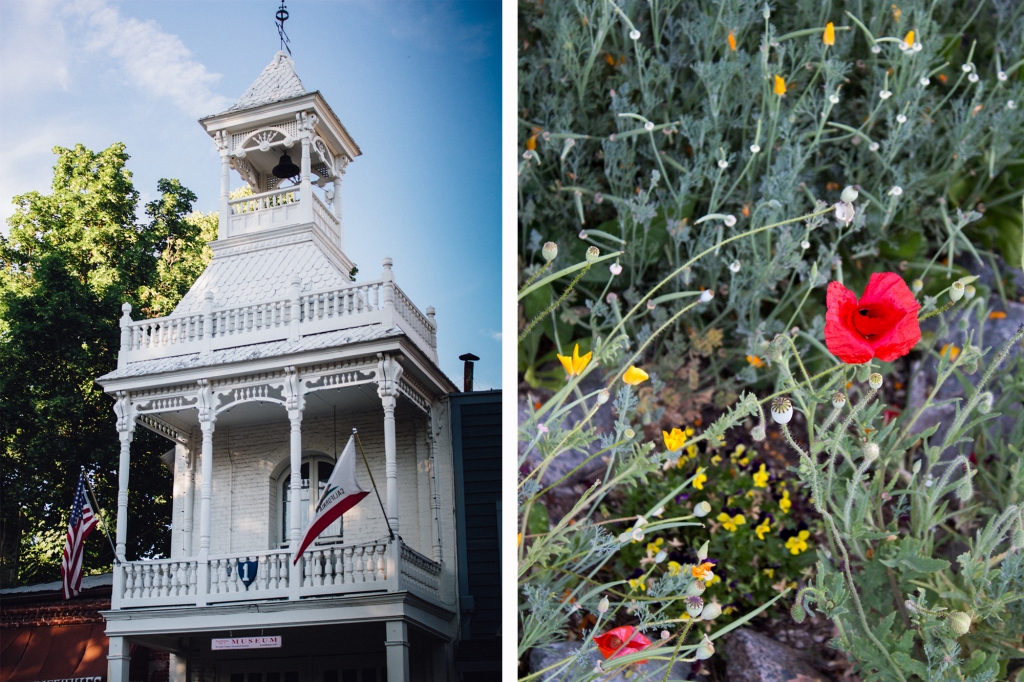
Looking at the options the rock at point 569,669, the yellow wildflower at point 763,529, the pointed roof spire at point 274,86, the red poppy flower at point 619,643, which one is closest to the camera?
the red poppy flower at point 619,643

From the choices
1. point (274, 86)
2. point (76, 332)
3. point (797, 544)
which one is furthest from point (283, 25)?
point (797, 544)

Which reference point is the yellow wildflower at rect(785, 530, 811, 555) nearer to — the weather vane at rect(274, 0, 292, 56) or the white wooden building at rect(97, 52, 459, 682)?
the white wooden building at rect(97, 52, 459, 682)

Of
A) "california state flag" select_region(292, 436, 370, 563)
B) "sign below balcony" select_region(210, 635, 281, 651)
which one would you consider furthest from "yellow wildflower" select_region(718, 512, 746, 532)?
"sign below balcony" select_region(210, 635, 281, 651)

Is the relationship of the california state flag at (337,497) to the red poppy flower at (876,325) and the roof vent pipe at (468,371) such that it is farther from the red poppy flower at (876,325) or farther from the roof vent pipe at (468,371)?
the red poppy flower at (876,325)

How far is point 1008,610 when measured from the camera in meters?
1.56

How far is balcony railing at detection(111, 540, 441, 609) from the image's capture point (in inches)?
51.2

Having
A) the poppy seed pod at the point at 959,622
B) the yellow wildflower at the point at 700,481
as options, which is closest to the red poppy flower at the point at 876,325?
the poppy seed pod at the point at 959,622

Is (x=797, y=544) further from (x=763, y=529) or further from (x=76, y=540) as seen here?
(x=76, y=540)

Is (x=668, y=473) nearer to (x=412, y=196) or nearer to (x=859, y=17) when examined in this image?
(x=412, y=196)

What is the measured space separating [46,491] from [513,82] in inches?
48.2

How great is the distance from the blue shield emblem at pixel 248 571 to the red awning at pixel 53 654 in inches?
10.7

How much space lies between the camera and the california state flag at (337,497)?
132 centimetres

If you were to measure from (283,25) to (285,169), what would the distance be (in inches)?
13.5

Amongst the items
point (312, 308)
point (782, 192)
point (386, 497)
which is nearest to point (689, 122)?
point (782, 192)
